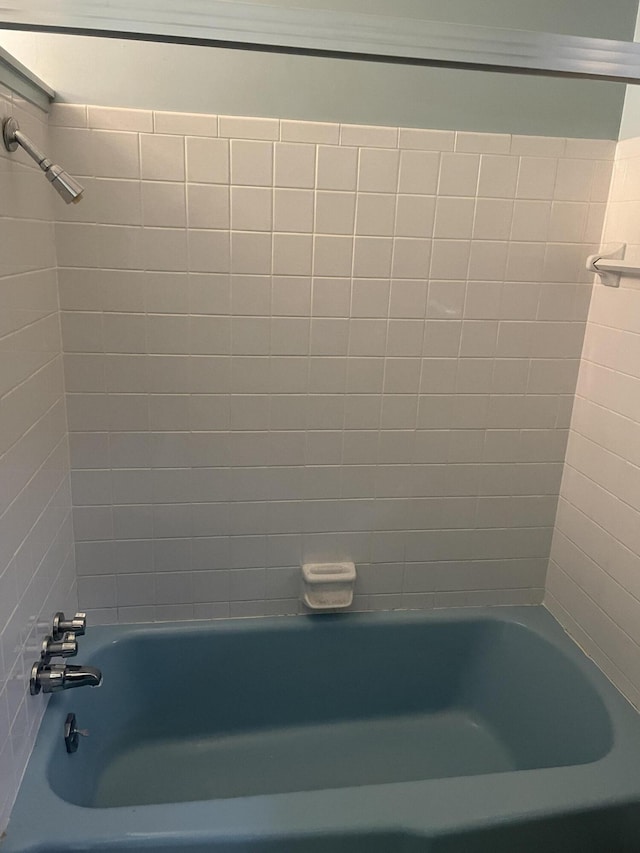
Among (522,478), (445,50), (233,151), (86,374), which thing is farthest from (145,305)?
(522,478)

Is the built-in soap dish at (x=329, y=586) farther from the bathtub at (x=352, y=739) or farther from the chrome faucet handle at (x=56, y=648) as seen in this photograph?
the chrome faucet handle at (x=56, y=648)

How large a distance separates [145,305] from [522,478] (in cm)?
116

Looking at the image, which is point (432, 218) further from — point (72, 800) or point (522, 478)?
point (72, 800)

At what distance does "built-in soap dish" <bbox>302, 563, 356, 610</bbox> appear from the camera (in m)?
1.84

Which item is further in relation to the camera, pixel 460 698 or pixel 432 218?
pixel 460 698

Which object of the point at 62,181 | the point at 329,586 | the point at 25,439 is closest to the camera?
the point at 62,181

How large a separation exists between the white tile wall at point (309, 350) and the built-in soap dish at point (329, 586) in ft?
0.16

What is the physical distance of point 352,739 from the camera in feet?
6.32

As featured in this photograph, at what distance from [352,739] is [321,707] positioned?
0.13m

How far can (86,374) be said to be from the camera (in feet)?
5.43

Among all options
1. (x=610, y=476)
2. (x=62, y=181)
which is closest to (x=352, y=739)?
(x=610, y=476)

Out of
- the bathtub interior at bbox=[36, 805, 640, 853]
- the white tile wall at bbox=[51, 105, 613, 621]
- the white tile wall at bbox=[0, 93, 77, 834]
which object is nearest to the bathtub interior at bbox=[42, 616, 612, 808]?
the white tile wall at bbox=[51, 105, 613, 621]

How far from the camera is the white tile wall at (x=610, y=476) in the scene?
1.62 metres

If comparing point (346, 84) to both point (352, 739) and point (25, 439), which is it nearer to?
point (25, 439)
